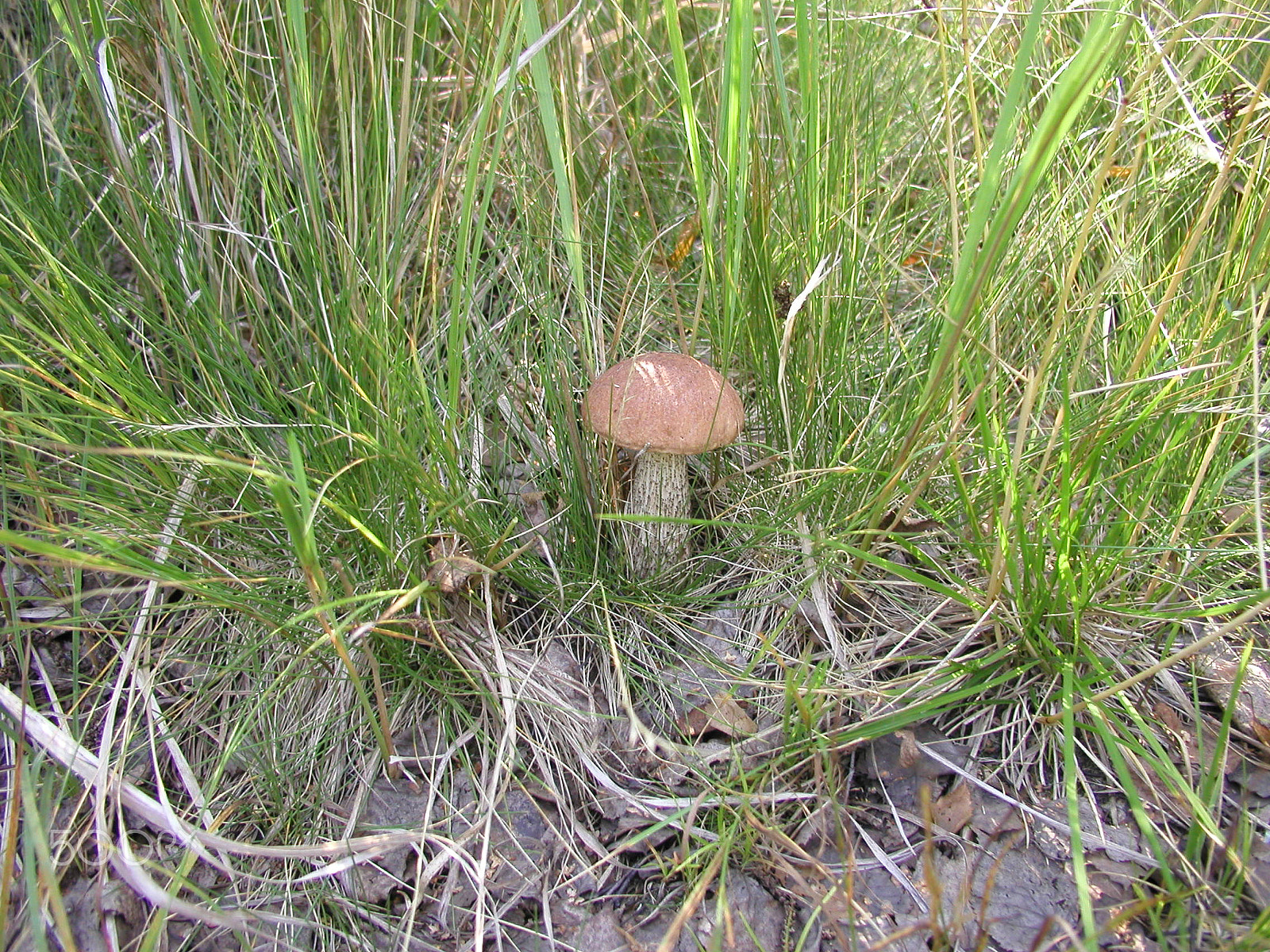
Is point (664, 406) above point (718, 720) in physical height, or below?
above

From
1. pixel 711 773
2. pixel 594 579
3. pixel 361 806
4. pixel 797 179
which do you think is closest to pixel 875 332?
pixel 797 179

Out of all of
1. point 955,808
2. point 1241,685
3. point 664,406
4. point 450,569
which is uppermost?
point 664,406

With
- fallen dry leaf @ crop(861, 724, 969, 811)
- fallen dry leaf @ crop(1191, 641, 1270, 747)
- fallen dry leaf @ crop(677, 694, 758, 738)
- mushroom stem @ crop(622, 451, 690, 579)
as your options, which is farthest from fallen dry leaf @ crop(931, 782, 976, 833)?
mushroom stem @ crop(622, 451, 690, 579)

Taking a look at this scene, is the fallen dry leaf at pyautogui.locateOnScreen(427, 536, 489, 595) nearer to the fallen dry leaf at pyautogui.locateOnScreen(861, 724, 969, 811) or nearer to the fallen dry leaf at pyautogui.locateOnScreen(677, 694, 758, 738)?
the fallen dry leaf at pyautogui.locateOnScreen(677, 694, 758, 738)

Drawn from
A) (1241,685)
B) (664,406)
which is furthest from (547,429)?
(1241,685)

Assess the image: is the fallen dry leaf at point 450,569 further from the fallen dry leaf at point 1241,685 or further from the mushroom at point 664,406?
the fallen dry leaf at point 1241,685

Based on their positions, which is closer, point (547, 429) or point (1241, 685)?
point (1241, 685)

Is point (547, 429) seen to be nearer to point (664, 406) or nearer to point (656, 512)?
point (656, 512)

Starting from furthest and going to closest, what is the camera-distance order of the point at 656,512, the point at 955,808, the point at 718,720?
the point at 656,512
the point at 718,720
the point at 955,808

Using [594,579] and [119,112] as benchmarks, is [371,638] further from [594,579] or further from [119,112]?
[119,112]
